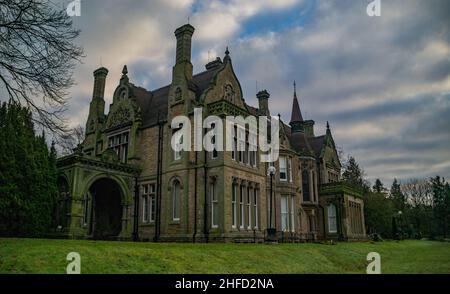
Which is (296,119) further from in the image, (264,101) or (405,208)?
(405,208)

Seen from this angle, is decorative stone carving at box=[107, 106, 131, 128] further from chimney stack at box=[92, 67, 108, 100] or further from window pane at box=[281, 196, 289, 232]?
window pane at box=[281, 196, 289, 232]

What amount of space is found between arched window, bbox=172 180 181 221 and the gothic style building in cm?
10

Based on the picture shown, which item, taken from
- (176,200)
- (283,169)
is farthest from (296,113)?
(176,200)

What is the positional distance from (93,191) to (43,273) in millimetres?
19089

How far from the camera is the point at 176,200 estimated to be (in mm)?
26500

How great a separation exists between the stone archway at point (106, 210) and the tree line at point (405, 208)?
103ft

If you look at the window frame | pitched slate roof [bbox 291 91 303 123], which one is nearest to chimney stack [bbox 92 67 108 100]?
the window frame

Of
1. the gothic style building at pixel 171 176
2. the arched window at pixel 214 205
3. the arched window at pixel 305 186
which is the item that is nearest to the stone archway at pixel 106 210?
the gothic style building at pixel 171 176

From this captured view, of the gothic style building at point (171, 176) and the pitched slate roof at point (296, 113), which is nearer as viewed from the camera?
the gothic style building at point (171, 176)

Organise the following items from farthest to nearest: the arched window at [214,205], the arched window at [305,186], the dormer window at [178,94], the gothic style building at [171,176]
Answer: the arched window at [305,186]
the dormer window at [178,94]
the arched window at [214,205]
the gothic style building at [171,176]

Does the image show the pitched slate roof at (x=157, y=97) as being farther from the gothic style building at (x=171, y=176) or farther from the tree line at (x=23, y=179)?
the tree line at (x=23, y=179)

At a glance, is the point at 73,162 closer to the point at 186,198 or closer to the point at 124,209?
the point at 124,209

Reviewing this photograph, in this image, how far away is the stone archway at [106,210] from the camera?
28.8 m

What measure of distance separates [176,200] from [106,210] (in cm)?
704
